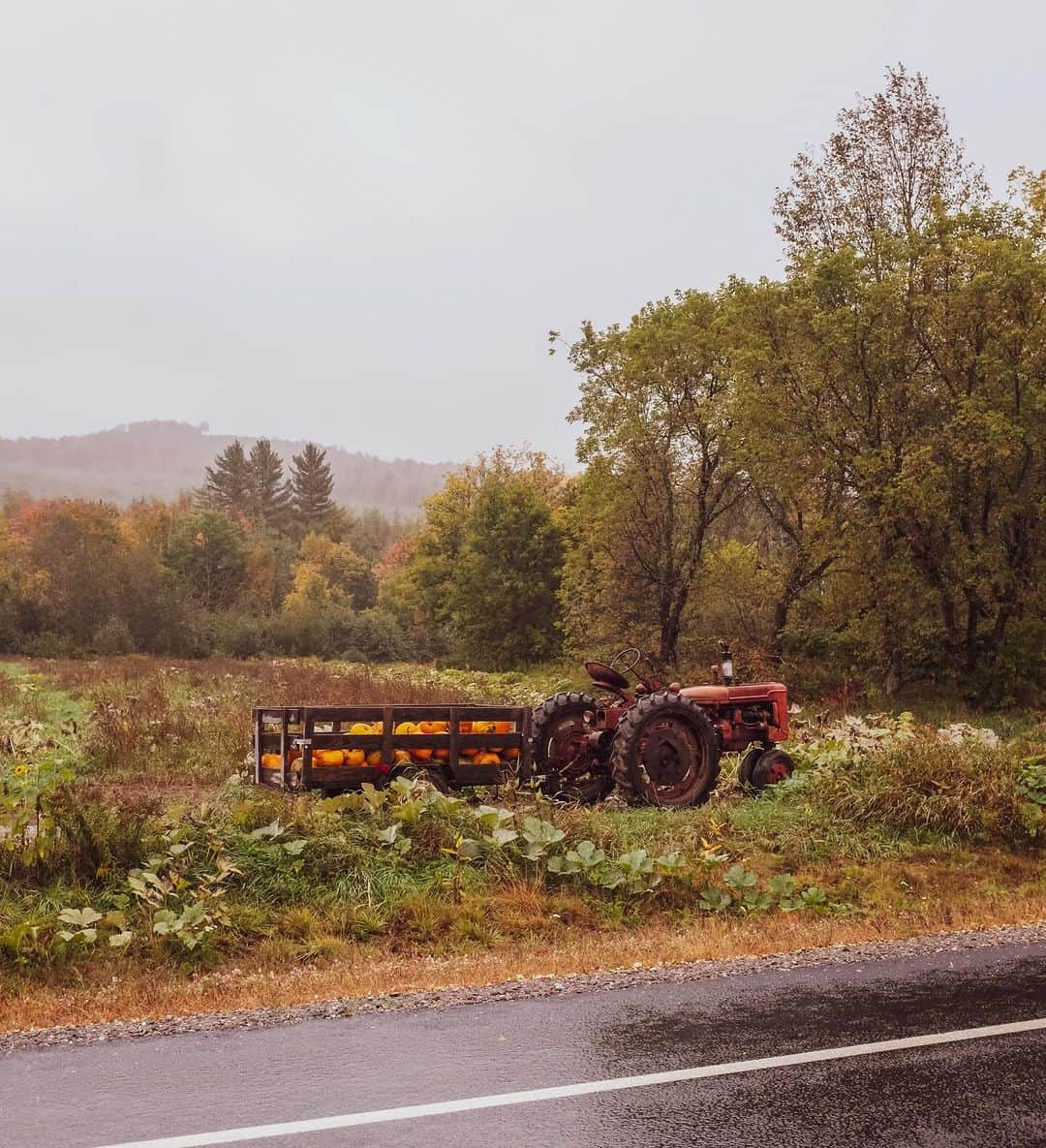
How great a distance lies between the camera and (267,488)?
13725 cm

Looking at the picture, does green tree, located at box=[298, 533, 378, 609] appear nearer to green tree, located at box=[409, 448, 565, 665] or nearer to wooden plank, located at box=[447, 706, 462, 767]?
green tree, located at box=[409, 448, 565, 665]

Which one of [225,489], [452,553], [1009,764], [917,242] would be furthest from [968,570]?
[225,489]

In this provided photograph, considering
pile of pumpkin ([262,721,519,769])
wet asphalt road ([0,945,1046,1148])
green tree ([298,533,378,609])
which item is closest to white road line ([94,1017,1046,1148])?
wet asphalt road ([0,945,1046,1148])

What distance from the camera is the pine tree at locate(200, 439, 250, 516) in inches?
5310

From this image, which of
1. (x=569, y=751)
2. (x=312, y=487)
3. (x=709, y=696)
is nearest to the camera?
(x=569, y=751)

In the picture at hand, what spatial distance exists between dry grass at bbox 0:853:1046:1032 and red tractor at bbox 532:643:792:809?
301cm

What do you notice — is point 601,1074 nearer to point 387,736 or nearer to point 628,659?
point 387,736

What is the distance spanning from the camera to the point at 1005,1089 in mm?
5277

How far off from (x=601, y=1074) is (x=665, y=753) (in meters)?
7.99

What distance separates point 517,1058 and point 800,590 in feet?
91.1

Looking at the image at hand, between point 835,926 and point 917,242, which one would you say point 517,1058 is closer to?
point 835,926

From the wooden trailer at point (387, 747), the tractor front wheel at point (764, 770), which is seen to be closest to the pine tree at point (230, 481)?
the tractor front wheel at point (764, 770)

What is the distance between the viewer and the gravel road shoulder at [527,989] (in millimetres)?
6449

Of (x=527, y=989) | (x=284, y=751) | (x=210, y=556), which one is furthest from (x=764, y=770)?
(x=210, y=556)
